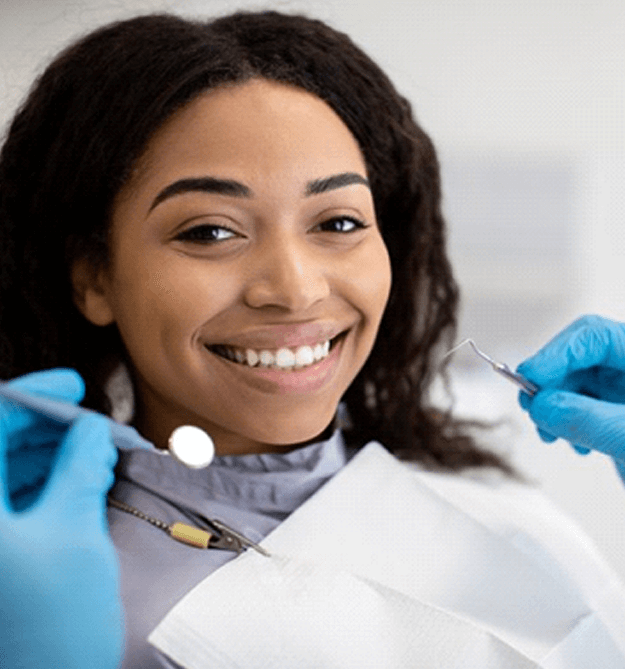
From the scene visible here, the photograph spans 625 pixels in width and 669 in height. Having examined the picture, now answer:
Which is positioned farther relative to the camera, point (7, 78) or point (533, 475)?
point (533, 475)

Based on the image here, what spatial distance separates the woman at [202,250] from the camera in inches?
43.9

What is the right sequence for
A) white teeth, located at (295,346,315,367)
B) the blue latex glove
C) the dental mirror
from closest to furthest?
the blue latex glove, the dental mirror, white teeth, located at (295,346,315,367)

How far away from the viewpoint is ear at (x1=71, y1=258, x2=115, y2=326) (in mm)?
1248

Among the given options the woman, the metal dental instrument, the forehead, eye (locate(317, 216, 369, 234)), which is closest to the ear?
the woman

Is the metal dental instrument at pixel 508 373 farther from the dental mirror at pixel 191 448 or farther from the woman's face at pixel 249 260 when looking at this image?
the dental mirror at pixel 191 448

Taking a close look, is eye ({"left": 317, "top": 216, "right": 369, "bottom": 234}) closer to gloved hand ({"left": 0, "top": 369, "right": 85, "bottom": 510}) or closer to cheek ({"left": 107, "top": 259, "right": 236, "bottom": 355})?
cheek ({"left": 107, "top": 259, "right": 236, "bottom": 355})

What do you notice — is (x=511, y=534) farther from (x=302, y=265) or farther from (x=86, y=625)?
(x=86, y=625)

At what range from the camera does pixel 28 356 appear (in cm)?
135

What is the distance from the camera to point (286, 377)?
1160 millimetres

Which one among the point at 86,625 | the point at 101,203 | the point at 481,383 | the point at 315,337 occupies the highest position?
the point at 101,203

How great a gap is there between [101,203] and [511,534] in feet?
2.05

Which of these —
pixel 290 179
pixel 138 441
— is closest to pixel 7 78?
A: pixel 290 179

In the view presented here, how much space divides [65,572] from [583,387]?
0.75 m

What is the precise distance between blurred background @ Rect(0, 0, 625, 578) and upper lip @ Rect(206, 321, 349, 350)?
3.39 feet
